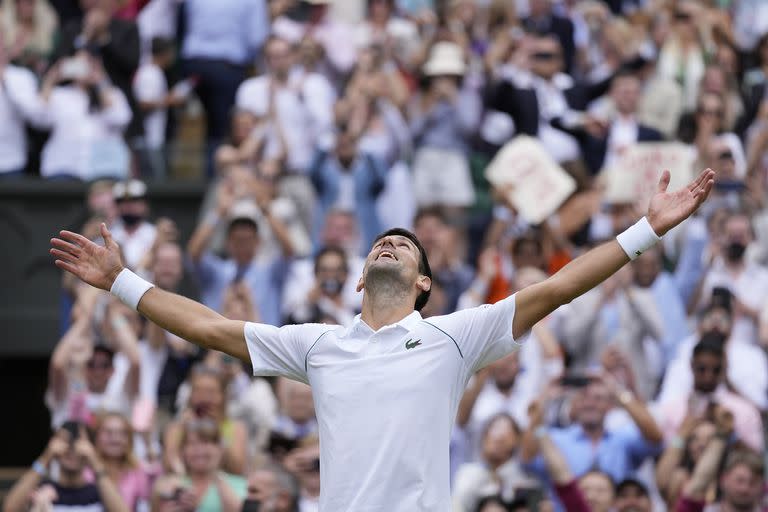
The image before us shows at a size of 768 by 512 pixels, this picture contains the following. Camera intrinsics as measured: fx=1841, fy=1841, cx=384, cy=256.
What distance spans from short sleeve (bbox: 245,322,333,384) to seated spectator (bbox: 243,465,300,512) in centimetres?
299

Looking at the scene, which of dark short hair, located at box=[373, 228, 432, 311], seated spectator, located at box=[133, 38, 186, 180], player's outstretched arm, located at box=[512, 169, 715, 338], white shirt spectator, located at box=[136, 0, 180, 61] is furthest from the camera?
white shirt spectator, located at box=[136, 0, 180, 61]

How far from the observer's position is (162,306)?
6.58 meters

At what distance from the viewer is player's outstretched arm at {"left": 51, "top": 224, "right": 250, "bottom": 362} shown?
6.55m

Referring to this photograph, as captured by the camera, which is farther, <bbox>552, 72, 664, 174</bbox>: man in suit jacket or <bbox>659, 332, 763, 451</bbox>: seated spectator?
<bbox>552, 72, 664, 174</bbox>: man in suit jacket

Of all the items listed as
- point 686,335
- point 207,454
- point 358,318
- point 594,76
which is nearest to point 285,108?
point 594,76

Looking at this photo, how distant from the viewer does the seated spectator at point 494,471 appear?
988 centimetres

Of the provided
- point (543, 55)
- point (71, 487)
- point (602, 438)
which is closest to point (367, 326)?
point (71, 487)

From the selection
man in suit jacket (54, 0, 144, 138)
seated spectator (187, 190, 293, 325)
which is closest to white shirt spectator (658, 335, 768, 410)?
seated spectator (187, 190, 293, 325)

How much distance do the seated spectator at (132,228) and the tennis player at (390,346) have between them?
18.7ft

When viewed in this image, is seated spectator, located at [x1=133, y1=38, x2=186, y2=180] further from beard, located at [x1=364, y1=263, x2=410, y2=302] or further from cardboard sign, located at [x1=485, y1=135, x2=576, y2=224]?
beard, located at [x1=364, y1=263, x2=410, y2=302]

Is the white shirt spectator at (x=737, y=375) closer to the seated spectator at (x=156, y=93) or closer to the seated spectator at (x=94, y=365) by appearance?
the seated spectator at (x=94, y=365)

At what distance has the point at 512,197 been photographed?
12953mm

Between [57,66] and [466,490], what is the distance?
5789 millimetres

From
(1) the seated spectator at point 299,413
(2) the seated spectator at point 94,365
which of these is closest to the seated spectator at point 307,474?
(1) the seated spectator at point 299,413
